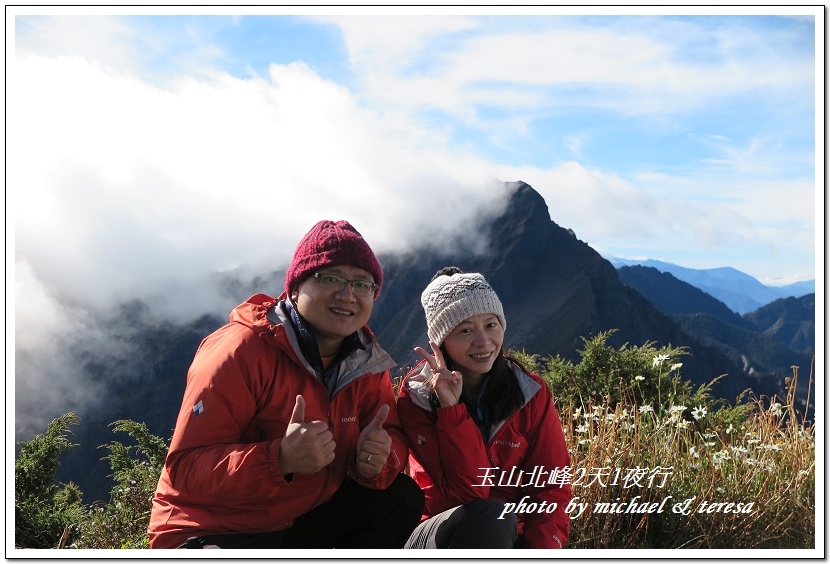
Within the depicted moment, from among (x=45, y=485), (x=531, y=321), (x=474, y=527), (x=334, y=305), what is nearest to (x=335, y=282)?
(x=334, y=305)

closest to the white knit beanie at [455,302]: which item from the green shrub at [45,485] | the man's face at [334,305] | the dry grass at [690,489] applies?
the man's face at [334,305]

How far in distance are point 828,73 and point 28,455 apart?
551 centimetres

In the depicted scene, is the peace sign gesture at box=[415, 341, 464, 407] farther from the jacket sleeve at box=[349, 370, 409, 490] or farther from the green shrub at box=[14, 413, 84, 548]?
the green shrub at box=[14, 413, 84, 548]

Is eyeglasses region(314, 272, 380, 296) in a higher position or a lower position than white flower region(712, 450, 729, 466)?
higher

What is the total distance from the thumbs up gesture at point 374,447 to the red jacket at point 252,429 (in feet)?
0.24

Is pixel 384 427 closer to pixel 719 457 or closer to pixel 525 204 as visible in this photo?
pixel 719 457

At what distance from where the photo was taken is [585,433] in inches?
177

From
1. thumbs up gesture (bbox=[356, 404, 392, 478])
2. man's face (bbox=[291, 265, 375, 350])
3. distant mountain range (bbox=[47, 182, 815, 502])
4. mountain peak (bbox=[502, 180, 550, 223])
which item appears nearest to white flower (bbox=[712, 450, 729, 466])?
distant mountain range (bbox=[47, 182, 815, 502])

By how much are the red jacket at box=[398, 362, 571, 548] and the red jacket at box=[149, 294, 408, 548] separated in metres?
0.15

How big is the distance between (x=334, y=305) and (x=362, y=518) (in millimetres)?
881

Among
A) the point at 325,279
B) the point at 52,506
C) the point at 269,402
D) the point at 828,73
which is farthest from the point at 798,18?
the point at 52,506

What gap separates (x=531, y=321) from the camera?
4012 cm

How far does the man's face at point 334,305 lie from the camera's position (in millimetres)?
2762

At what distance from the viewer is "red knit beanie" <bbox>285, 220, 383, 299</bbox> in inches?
108
